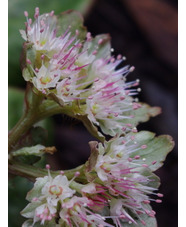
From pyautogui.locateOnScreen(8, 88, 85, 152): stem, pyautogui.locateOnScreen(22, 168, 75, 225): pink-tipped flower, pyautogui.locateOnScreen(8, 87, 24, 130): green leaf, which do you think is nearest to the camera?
pyautogui.locateOnScreen(22, 168, 75, 225): pink-tipped flower

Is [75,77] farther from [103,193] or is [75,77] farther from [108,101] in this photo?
[103,193]

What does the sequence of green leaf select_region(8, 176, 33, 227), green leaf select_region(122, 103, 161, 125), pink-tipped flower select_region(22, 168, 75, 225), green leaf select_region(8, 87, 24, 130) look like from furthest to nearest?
1. green leaf select_region(8, 87, 24, 130)
2. green leaf select_region(8, 176, 33, 227)
3. green leaf select_region(122, 103, 161, 125)
4. pink-tipped flower select_region(22, 168, 75, 225)

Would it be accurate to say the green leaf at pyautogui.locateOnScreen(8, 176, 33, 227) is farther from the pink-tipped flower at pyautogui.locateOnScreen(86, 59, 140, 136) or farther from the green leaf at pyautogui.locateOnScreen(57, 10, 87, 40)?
the green leaf at pyautogui.locateOnScreen(57, 10, 87, 40)

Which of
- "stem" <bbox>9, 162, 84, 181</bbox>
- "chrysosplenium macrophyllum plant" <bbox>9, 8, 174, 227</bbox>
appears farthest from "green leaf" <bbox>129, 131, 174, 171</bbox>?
"stem" <bbox>9, 162, 84, 181</bbox>

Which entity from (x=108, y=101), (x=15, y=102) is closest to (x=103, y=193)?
(x=108, y=101)

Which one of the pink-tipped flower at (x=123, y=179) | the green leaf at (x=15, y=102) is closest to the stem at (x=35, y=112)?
the pink-tipped flower at (x=123, y=179)

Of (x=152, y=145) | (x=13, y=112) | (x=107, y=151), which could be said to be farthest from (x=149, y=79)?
(x=107, y=151)

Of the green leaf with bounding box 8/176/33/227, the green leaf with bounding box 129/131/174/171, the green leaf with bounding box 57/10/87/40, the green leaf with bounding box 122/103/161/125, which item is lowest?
the green leaf with bounding box 8/176/33/227

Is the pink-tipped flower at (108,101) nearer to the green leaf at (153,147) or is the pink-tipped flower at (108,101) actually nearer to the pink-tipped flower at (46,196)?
the green leaf at (153,147)
